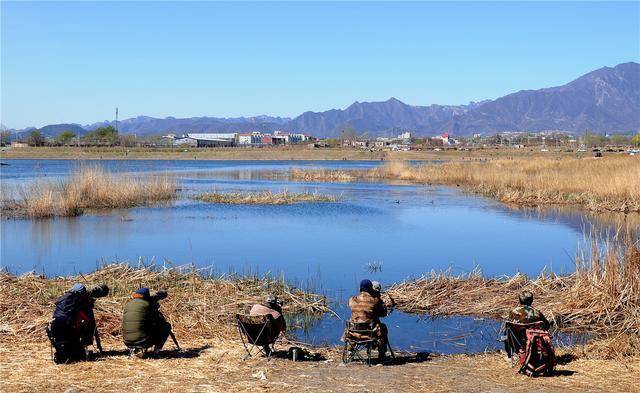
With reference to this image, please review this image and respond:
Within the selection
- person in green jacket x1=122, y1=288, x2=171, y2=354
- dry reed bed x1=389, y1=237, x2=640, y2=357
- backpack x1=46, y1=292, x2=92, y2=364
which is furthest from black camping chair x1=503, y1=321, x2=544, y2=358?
backpack x1=46, y1=292, x2=92, y2=364

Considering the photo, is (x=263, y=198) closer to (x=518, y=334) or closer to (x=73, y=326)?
(x=73, y=326)

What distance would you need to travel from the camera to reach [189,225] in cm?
2761

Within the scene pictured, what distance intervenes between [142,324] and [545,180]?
34989 millimetres

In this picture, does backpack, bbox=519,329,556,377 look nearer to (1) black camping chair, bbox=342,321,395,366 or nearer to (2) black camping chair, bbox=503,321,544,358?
(2) black camping chair, bbox=503,321,544,358

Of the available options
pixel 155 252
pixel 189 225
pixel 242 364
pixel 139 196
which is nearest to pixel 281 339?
pixel 242 364

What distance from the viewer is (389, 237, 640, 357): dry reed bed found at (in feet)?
40.1

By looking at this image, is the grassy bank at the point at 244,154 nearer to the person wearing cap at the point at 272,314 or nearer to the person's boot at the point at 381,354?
the person wearing cap at the point at 272,314

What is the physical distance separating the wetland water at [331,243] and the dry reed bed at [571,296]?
1.76ft

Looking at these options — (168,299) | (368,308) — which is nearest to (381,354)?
(368,308)

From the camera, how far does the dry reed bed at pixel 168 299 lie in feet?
36.1

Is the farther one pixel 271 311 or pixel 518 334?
pixel 271 311

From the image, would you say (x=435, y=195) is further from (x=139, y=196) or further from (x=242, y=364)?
(x=242, y=364)

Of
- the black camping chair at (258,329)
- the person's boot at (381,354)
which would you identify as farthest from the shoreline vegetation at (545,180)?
the black camping chair at (258,329)

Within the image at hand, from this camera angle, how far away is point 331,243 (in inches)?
920
